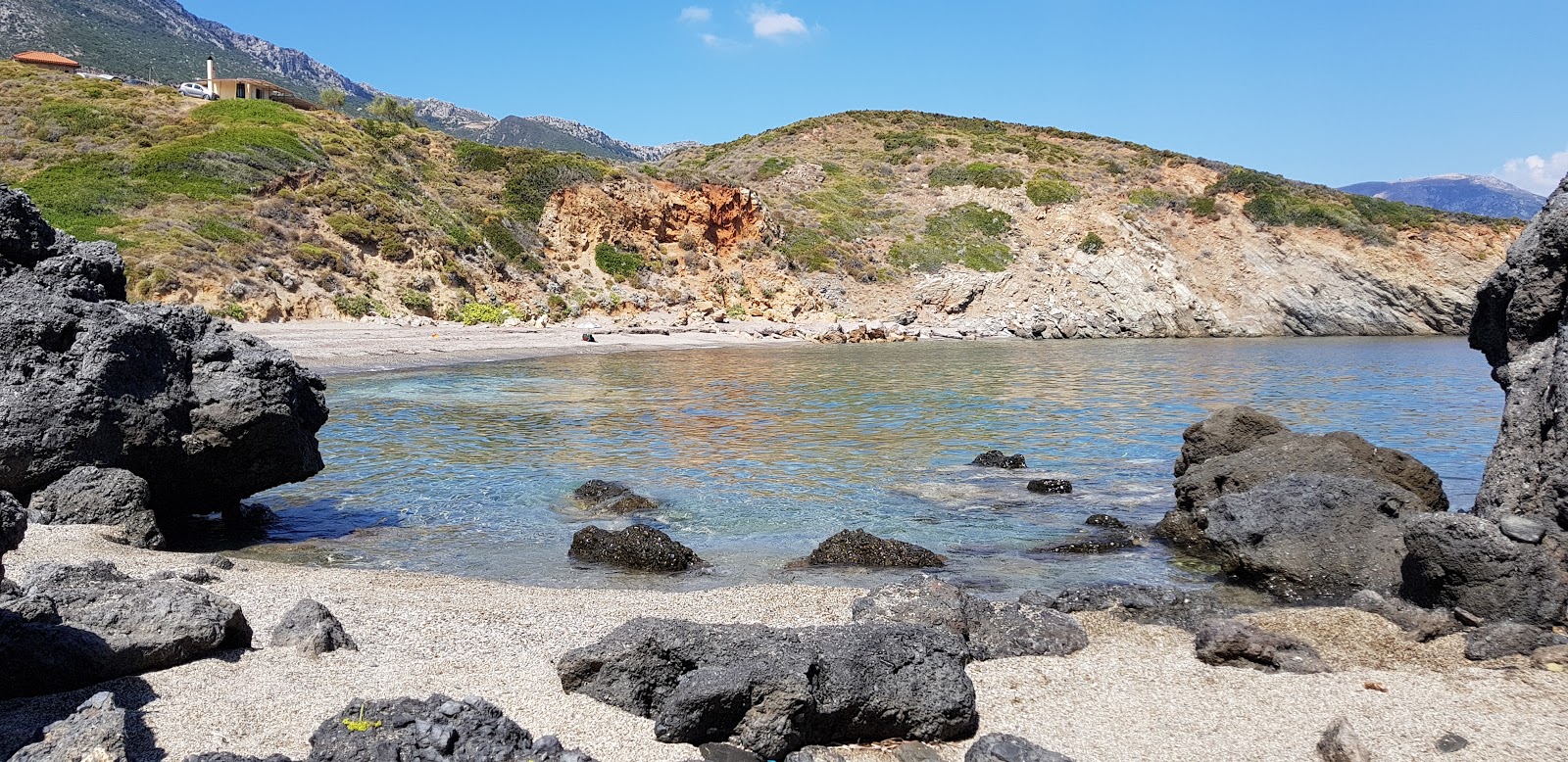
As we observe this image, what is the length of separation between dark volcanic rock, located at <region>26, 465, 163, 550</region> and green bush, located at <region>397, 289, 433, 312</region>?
33.1 meters

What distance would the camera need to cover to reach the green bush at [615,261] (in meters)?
51.4

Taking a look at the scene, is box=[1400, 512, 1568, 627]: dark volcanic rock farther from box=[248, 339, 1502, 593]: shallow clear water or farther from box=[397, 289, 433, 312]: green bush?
box=[397, 289, 433, 312]: green bush

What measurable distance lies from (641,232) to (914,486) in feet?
139

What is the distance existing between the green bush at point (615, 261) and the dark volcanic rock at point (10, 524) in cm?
4706

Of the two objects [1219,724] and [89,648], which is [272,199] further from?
[1219,724]

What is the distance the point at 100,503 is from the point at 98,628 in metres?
4.19

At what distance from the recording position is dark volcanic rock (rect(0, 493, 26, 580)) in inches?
176

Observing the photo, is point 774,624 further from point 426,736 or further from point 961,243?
point 961,243

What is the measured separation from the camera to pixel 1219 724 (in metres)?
5.56

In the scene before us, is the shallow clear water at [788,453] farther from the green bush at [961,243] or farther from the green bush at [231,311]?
the green bush at [961,243]

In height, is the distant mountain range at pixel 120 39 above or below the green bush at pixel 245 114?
above

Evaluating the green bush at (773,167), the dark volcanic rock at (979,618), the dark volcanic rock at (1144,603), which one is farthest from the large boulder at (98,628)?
the green bush at (773,167)

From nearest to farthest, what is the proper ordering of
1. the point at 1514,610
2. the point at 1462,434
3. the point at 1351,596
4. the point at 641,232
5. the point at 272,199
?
the point at 1514,610 < the point at 1351,596 < the point at 1462,434 < the point at 272,199 < the point at 641,232

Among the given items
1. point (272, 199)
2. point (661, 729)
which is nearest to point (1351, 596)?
point (661, 729)
